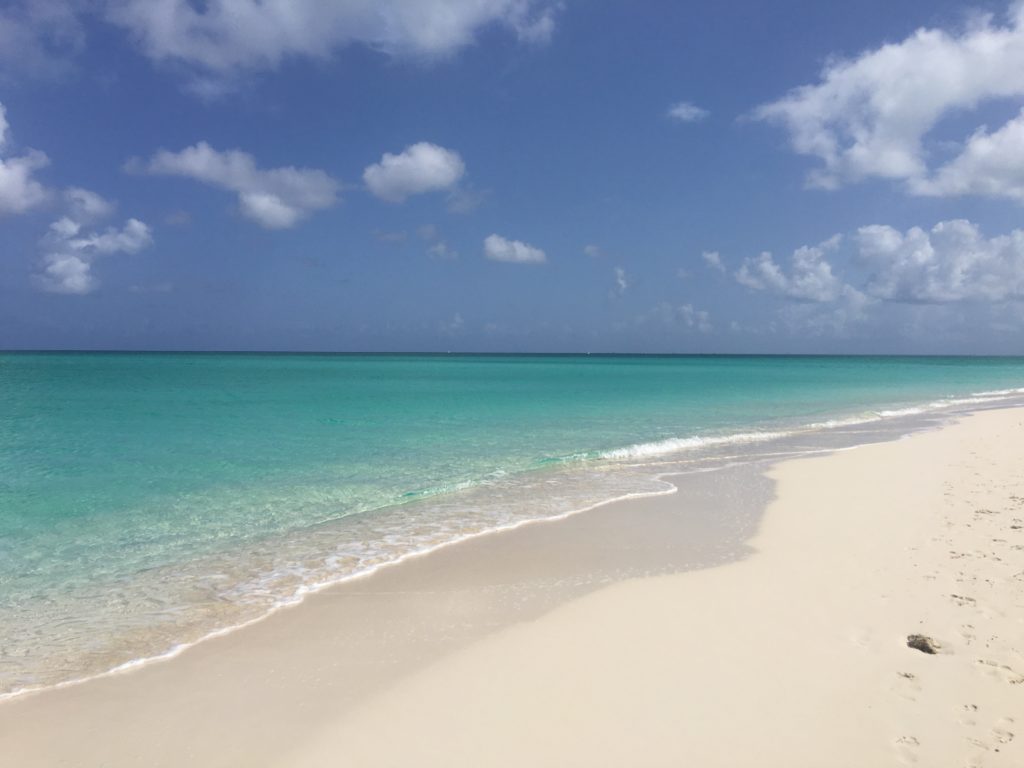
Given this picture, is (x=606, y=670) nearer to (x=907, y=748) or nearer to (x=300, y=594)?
(x=907, y=748)

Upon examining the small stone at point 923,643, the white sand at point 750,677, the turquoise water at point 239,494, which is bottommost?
the turquoise water at point 239,494

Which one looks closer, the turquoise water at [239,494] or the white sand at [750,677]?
the white sand at [750,677]

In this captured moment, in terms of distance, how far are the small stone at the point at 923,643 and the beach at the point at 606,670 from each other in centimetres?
6

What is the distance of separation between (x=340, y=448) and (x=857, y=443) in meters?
14.3

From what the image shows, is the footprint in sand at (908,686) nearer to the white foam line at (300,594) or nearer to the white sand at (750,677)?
the white sand at (750,677)

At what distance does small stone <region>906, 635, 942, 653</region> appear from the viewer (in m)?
4.88

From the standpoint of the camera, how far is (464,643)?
5238 millimetres

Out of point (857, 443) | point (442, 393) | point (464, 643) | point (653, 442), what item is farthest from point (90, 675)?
point (442, 393)

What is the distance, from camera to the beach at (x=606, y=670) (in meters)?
3.79

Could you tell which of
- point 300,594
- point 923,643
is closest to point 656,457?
point 923,643

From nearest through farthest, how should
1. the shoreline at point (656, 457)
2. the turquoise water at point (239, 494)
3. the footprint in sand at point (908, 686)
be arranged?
1. the footprint in sand at point (908, 686)
2. the shoreline at point (656, 457)
3. the turquoise water at point (239, 494)

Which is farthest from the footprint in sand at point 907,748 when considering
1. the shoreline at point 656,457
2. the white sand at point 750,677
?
the shoreline at point 656,457

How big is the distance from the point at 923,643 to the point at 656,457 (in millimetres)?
10441

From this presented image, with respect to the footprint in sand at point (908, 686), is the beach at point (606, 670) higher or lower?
lower
